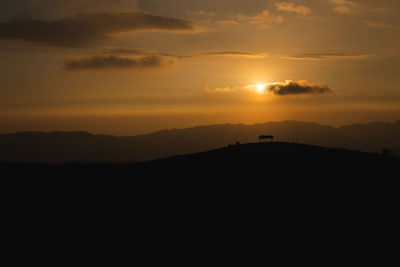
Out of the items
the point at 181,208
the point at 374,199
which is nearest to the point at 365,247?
the point at 374,199

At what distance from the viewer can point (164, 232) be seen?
78.6ft

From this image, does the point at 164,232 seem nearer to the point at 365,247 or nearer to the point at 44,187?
the point at 365,247

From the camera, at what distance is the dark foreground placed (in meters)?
21.2

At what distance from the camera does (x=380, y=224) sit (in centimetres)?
2530

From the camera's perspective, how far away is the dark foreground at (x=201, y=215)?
21172 millimetres

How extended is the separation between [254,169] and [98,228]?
19.8m

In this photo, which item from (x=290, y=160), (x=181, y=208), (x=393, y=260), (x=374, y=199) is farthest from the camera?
(x=290, y=160)

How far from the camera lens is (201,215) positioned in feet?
87.2

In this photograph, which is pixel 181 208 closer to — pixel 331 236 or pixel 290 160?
pixel 331 236

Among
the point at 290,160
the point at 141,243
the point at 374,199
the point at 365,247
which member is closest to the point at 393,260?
the point at 365,247

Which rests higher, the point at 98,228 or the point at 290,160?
the point at 290,160

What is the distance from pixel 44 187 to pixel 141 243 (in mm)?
14658

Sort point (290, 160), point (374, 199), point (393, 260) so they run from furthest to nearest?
point (290, 160) < point (374, 199) < point (393, 260)

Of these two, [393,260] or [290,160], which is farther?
[290,160]
